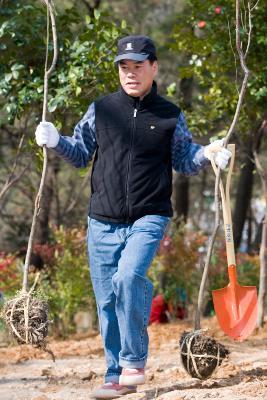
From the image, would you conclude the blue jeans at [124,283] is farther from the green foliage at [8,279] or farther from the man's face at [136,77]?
the green foliage at [8,279]

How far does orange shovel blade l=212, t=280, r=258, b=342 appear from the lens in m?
5.02

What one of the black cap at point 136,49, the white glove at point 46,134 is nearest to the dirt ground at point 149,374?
the white glove at point 46,134

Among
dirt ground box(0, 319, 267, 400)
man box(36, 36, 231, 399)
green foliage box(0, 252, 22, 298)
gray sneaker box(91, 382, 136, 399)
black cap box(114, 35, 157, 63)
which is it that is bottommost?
dirt ground box(0, 319, 267, 400)

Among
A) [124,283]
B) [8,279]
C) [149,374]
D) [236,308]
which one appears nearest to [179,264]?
[8,279]

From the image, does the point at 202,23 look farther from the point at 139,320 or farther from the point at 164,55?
the point at 164,55

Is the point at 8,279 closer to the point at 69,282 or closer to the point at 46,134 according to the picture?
the point at 69,282

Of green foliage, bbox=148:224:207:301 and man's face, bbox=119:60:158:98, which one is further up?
man's face, bbox=119:60:158:98

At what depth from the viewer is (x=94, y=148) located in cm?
515

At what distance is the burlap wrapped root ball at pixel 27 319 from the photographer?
4.69m

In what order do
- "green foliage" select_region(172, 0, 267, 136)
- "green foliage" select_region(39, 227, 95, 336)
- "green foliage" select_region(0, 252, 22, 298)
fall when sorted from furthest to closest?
"green foliage" select_region(39, 227, 95, 336), "green foliage" select_region(0, 252, 22, 298), "green foliage" select_region(172, 0, 267, 136)

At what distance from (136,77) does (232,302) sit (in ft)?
4.55

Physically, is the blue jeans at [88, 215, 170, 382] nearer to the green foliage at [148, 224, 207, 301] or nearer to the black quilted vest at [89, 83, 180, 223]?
the black quilted vest at [89, 83, 180, 223]

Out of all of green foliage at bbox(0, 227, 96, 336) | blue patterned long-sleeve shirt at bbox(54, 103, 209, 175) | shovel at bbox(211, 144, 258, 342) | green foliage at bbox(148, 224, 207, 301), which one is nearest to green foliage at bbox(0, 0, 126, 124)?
blue patterned long-sleeve shirt at bbox(54, 103, 209, 175)

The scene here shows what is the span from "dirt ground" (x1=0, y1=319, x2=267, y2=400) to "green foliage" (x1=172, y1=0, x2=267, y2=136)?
2071mm
